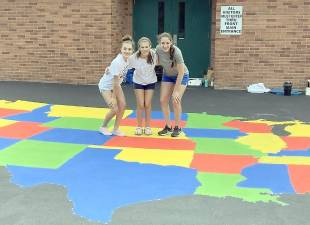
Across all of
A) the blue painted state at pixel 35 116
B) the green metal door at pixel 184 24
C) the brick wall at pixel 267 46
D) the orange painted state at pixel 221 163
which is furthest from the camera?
the green metal door at pixel 184 24

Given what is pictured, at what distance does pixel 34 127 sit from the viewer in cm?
836

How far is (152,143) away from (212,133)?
1.26 metres

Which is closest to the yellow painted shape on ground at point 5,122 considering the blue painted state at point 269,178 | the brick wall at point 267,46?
the blue painted state at point 269,178

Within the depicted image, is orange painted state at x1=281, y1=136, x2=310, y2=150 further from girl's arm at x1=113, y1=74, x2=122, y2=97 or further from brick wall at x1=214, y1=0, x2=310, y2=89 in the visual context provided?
brick wall at x1=214, y1=0, x2=310, y2=89

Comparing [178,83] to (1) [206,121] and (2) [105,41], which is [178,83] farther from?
(2) [105,41]

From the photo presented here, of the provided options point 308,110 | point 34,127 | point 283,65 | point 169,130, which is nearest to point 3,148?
point 34,127

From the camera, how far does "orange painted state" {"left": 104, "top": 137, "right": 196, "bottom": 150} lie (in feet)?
23.5

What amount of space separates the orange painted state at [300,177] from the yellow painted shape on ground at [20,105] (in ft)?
19.6

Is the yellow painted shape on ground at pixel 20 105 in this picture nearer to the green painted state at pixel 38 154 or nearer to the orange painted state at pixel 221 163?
the green painted state at pixel 38 154

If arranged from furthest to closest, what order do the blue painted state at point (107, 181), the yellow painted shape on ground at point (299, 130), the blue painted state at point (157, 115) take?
the blue painted state at point (157, 115) < the yellow painted shape on ground at point (299, 130) < the blue painted state at point (107, 181)

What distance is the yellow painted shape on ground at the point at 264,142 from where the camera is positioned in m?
7.16

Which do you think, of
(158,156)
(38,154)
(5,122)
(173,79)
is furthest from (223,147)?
(5,122)

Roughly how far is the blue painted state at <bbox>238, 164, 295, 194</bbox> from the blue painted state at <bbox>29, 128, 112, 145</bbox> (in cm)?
252

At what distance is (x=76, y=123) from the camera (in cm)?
868
